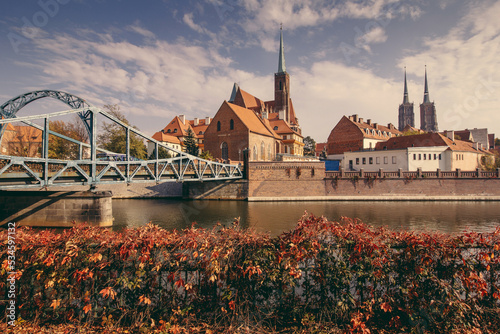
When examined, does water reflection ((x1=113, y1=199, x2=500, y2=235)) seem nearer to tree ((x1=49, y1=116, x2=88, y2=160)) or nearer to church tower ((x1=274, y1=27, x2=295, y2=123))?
tree ((x1=49, y1=116, x2=88, y2=160))

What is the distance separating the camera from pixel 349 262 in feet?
12.0

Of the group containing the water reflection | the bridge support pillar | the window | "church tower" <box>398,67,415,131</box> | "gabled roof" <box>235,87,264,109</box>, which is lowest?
the water reflection

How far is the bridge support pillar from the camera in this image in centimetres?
1775

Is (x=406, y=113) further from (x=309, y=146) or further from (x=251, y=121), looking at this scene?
(x=251, y=121)

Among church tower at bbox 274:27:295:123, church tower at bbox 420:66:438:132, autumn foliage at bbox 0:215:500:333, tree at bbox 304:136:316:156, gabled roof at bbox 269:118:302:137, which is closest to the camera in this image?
autumn foliage at bbox 0:215:500:333

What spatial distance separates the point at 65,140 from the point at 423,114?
108213mm

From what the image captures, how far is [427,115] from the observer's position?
10000 cm

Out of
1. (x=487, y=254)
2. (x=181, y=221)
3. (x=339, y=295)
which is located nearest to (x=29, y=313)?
(x=339, y=295)

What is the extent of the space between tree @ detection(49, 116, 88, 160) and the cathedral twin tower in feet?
316

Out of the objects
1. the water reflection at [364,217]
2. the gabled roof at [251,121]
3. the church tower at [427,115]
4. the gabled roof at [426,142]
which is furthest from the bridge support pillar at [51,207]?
the church tower at [427,115]

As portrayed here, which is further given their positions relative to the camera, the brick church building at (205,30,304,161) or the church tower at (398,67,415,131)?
the church tower at (398,67,415,131)

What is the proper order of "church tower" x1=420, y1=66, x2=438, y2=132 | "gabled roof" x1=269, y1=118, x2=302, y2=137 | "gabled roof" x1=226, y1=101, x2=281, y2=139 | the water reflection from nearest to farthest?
the water reflection → "gabled roof" x1=226, y1=101, x2=281, y2=139 → "gabled roof" x1=269, y1=118, x2=302, y2=137 → "church tower" x1=420, y1=66, x2=438, y2=132

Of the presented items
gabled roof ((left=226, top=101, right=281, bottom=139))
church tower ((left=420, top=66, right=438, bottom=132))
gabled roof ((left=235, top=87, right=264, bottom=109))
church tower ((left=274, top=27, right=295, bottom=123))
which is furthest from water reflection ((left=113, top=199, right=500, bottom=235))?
church tower ((left=420, top=66, right=438, bottom=132))

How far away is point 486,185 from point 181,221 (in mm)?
33580
